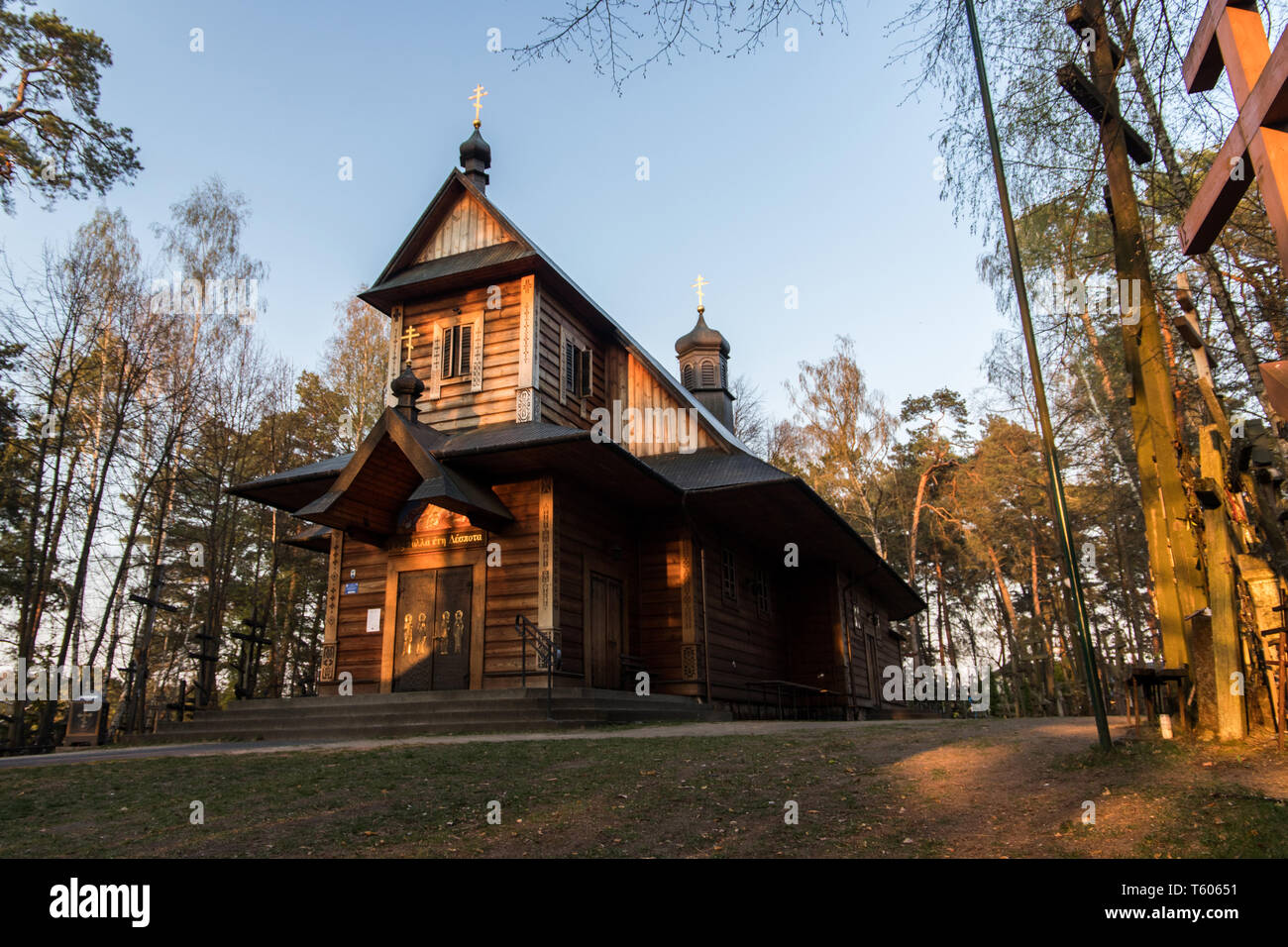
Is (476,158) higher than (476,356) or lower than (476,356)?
higher

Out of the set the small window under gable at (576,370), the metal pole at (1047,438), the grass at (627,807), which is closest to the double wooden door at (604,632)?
the small window under gable at (576,370)

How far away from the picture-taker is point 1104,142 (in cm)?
731

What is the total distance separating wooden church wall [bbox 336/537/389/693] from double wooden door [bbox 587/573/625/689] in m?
3.73

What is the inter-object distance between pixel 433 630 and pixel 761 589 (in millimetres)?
8908

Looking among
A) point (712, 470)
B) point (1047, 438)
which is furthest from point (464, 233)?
point (1047, 438)

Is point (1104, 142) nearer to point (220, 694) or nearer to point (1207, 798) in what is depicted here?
point (1207, 798)

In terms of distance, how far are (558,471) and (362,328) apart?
1657cm

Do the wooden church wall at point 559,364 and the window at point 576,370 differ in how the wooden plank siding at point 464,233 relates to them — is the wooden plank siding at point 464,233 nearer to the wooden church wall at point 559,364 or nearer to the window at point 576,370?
the wooden church wall at point 559,364

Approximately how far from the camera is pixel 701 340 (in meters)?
27.2

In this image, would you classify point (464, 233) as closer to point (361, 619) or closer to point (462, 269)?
point (462, 269)

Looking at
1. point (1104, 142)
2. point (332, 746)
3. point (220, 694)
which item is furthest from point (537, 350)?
point (220, 694)

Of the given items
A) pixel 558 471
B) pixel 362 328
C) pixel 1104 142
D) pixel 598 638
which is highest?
pixel 362 328

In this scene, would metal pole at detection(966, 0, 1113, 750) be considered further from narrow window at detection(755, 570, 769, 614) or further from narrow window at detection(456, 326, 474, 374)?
narrow window at detection(755, 570, 769, 614)
